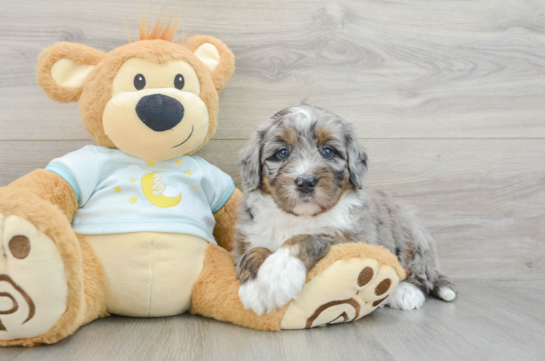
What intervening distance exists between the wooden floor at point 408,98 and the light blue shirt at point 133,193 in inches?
19.7

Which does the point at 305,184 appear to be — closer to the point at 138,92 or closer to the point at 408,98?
the point at 138,92

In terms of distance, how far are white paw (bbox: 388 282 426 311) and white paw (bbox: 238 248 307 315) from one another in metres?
Result: 0.69

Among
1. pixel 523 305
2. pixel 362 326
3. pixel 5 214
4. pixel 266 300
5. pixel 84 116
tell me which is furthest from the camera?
pixel 523 305

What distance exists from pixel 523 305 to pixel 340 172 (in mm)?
1210

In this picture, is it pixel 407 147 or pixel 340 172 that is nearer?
pixel 340 172

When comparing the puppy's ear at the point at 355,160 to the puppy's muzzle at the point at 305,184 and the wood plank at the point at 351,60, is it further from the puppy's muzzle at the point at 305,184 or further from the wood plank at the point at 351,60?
the wood plank at the point at 351,60

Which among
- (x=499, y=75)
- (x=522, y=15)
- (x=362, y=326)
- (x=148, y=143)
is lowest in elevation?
(x=362, y=326)

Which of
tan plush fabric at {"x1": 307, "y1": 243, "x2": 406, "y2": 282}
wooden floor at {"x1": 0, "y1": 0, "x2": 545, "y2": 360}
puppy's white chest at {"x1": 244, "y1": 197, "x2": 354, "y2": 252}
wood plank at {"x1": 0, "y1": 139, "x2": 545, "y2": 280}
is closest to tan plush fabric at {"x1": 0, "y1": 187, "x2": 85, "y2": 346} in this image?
puppy's white chest at {"x1": 244, "y1": 197, "x2": 354, "y2": 252}

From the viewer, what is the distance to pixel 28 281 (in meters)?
1.24

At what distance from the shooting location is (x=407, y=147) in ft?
7.84

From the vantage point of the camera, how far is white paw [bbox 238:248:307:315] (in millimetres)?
1369

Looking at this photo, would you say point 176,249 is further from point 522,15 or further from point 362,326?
point 522,15

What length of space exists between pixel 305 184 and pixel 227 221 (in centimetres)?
59

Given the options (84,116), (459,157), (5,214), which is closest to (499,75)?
(459,157)
